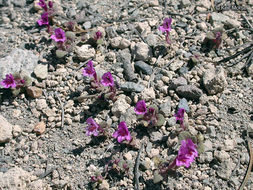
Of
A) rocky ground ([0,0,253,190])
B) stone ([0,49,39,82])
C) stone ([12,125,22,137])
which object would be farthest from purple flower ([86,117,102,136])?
stone ([0,49,39,82])

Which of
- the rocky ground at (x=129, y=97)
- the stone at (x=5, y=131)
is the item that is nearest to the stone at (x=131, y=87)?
the rocky ground at (x=129, y=97)

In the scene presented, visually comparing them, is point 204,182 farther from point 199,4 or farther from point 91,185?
point 199,4

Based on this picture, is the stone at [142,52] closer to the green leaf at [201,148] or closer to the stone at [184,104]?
the stone at [184,104]

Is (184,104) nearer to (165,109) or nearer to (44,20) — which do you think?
(165,109)

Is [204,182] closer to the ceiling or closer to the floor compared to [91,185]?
closer to the ceiling

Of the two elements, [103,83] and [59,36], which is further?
[59,36]

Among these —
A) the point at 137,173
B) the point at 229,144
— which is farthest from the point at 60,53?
the point at 229,144

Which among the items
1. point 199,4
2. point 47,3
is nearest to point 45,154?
point 47,3
